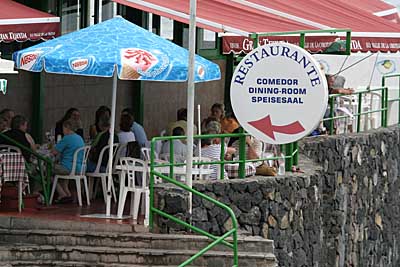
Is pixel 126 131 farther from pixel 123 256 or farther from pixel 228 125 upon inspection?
pixel 123 256

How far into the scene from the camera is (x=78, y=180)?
51.8 feet

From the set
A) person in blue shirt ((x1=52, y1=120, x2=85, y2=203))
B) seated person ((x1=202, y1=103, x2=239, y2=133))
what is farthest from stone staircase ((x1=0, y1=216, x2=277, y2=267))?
seated person ((x1=202, y1=103, x2=239, y2=133))

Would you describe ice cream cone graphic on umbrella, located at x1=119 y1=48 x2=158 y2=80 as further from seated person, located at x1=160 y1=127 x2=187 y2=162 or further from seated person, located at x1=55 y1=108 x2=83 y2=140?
seated person, located at x1=55 y1=108 x2=83 y2=140

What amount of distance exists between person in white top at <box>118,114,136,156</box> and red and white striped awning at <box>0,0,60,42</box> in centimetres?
165

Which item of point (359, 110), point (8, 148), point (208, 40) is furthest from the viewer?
point (208, 40)

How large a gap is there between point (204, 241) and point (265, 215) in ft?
4.43

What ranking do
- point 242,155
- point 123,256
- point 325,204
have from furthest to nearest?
point 325,204 < point 242,155 < point 123,256

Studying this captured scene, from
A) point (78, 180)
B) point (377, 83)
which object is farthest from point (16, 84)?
point (377, 83)

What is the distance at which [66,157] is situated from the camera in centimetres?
1594

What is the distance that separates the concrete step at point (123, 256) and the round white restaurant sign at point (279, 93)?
192 cm

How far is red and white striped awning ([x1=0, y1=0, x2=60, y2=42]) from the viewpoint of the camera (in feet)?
48.4

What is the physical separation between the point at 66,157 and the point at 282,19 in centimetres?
414

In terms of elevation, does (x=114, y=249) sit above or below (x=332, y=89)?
below

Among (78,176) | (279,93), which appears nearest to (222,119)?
(78,176)
